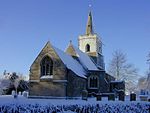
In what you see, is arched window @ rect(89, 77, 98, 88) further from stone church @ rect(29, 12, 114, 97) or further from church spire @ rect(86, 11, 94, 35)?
church spire @ rect(86, 11, 94, 35)

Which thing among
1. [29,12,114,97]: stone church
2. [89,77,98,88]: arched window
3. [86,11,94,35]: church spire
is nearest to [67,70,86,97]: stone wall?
[29,12,114,97]: stone church

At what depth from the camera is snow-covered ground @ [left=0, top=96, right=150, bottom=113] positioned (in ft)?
46.5

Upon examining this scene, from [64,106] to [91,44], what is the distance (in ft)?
153

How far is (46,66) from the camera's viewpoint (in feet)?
142

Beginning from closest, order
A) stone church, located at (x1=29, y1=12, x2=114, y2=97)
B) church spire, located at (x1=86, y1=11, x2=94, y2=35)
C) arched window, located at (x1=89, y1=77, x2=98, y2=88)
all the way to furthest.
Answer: stone church, located at (x1=29, y1=12, x2=114, y2=97) → arched window, located at (x1=89, y1=77, x2=98, y2=88) → church spire, located at (x1=86, y1=11, x2=94, y2=35)

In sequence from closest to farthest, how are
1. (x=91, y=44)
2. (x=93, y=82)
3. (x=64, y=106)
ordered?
(x=64, y=106) → (x=93, y=82) → (x=91, y=44)

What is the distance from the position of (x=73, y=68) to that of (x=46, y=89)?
19.1 feet

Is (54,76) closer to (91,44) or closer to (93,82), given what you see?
(93,82)

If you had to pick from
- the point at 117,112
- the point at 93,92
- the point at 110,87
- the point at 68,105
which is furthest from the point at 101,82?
the point at 68,105

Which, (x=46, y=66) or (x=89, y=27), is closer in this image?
(x=46, y=66)

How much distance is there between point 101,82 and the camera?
166 ft

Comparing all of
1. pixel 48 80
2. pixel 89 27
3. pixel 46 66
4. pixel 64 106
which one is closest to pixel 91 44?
pixel 89 27

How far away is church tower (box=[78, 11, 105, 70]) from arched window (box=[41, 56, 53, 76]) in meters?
19.1

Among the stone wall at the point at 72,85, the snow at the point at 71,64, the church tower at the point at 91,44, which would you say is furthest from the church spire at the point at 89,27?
the stone wall at the point at 72,85
